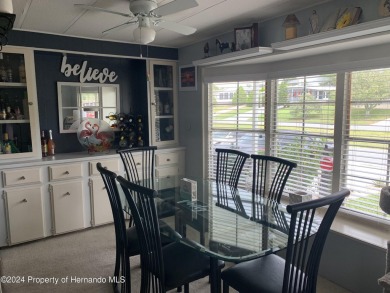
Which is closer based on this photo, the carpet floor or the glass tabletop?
the glass tabletop

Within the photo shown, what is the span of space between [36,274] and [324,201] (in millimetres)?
2643

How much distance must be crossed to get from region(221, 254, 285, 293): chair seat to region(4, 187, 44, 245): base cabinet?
2367 millimetres

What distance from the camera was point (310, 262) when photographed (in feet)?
5.41

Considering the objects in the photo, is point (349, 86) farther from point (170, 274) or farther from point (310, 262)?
point (170, 274)

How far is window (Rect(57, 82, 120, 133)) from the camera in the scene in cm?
388

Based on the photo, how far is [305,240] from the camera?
1.60m

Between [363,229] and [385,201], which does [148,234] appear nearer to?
[385,201]

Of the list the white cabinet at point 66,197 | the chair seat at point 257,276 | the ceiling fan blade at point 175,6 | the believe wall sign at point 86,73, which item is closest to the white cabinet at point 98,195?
the white cabinet at point 66,197

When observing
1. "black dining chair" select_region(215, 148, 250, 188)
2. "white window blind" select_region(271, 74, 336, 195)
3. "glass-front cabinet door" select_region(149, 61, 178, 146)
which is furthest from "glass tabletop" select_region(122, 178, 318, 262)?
"glass-front cabinet door" select_region(149, 61, 178, 146)

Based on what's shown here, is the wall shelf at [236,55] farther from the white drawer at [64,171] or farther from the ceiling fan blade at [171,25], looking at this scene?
the white drawer at [64,171]

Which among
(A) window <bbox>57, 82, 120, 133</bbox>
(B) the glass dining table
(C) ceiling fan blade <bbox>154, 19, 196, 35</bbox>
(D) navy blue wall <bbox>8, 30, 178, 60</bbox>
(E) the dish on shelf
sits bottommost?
(B) the glass dining table

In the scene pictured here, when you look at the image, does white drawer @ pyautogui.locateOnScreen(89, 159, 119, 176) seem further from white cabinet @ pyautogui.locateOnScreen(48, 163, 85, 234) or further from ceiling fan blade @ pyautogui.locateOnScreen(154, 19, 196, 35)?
ceiling fan blade @ pyautogui.locateOnScreen(154, 19, 196, 35)

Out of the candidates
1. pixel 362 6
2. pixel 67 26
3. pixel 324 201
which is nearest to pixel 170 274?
pixel 324 201

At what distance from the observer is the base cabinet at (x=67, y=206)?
3447mm
